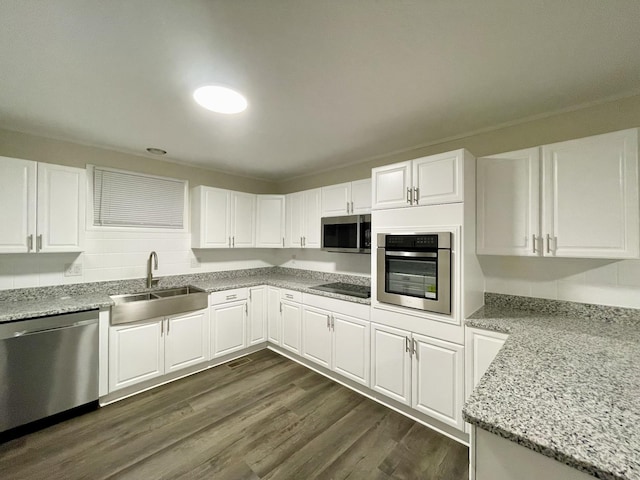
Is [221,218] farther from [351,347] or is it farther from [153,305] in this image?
[351,347]

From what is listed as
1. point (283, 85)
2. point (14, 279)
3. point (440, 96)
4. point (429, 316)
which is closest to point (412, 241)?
point (429, 316)

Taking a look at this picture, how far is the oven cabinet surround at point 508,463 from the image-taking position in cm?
77

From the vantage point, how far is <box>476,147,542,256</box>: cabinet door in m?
1.89

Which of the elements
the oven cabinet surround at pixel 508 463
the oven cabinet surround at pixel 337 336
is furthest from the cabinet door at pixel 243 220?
the oven cabinet surround at pixel 508 463

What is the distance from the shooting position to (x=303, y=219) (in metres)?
3.62

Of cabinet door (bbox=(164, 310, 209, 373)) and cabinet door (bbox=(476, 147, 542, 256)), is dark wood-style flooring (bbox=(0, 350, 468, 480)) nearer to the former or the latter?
cabinet door (bbox=(164, 310, 209, 373))

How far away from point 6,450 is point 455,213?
142 inches

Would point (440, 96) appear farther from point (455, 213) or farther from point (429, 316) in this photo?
point (429, 316)

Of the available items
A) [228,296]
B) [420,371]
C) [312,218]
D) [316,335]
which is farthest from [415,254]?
[228,296]

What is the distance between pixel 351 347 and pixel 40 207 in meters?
3.04

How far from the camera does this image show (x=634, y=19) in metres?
1.18

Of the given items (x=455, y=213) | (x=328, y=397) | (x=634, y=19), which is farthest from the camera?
(x=328, y=397)

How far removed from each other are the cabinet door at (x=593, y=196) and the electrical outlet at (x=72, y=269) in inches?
162

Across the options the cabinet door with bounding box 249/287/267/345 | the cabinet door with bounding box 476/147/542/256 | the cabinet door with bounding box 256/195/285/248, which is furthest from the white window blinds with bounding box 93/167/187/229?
the cabinet door with bounding box 476/147/542/256
